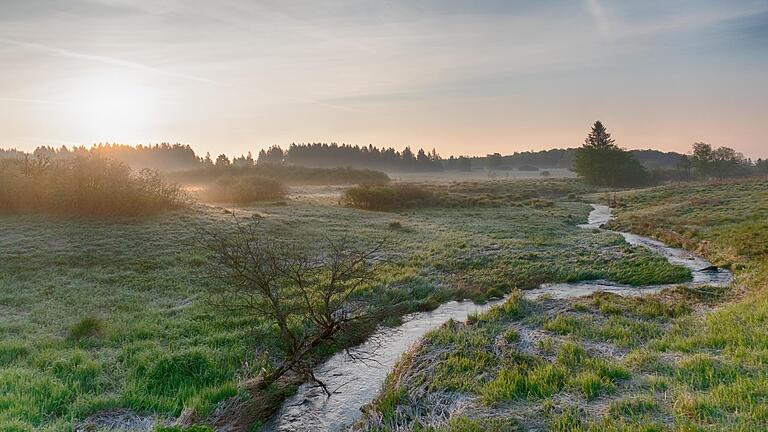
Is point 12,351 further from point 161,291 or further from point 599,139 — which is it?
point 599,139

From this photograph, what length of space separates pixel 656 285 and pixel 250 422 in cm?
1652

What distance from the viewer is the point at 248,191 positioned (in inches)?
2274

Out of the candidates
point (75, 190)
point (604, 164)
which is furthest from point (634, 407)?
point (604, 164)

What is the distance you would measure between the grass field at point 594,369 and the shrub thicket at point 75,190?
2922cm

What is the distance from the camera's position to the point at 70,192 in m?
31.7

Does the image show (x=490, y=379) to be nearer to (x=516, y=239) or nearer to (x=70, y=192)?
(x=516, y=239)

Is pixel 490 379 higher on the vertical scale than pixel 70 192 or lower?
lower

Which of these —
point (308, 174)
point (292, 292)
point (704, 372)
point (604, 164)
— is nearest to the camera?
point (704, 372)

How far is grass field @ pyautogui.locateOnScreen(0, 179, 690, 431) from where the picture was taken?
9227 millimetres

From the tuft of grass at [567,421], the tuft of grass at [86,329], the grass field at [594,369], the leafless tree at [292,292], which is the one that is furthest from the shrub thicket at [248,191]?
the tuft of grass at [567,421]

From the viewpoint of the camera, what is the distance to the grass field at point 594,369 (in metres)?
6.86

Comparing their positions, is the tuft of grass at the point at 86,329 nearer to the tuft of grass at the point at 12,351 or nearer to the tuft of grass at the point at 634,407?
the tuft of grass at the point at 12,351

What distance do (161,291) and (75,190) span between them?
66.5 feet

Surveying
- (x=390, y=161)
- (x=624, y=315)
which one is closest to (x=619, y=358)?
(x=624, y=315)
